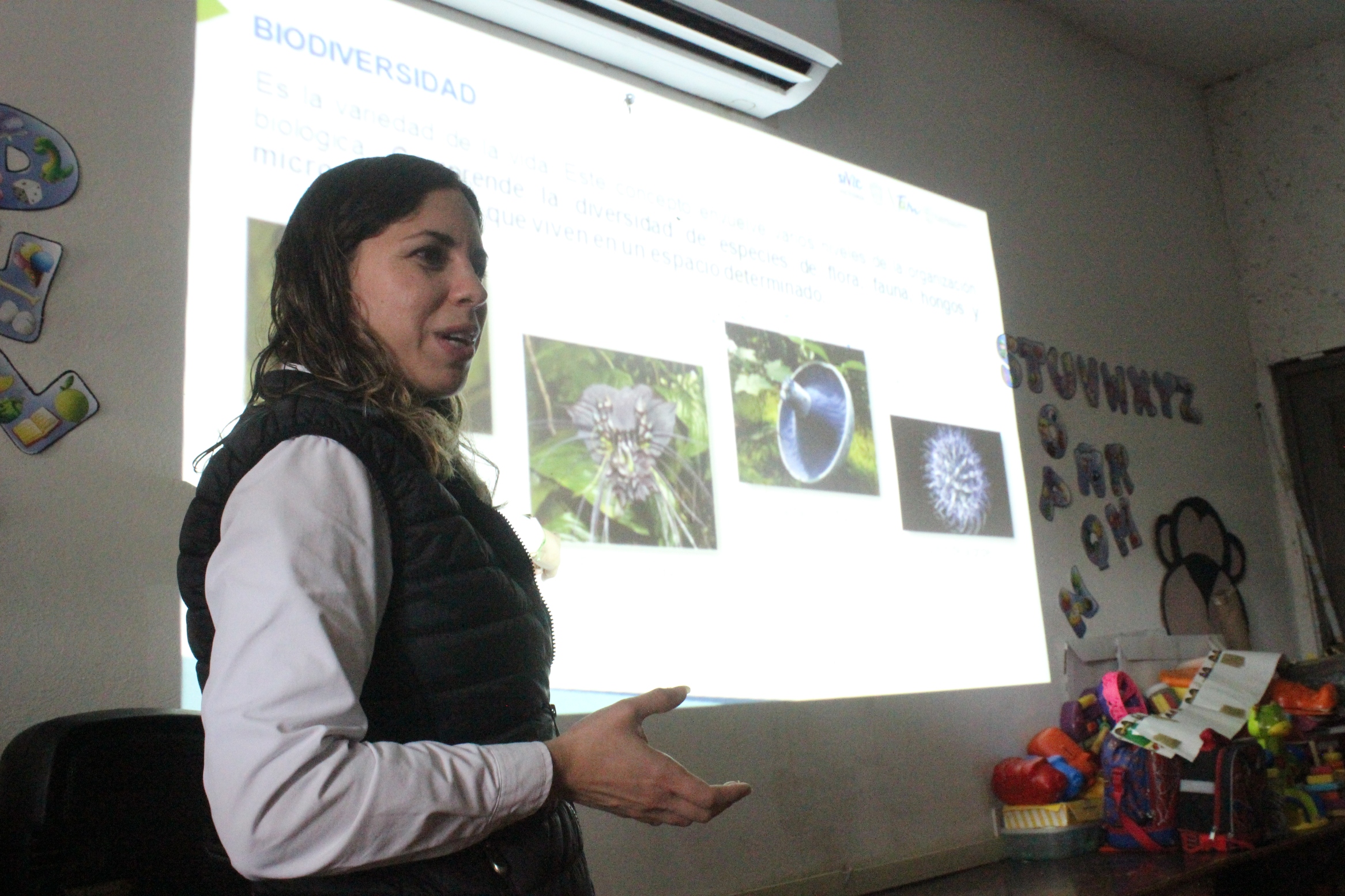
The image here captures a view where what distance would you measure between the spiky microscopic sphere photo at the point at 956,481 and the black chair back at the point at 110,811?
6.02ft

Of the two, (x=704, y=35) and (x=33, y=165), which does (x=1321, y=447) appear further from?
(x=33, y=165)

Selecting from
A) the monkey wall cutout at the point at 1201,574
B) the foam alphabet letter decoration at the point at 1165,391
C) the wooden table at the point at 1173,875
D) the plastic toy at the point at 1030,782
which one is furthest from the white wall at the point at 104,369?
the foam alphabet letter decoration at the point at 1165,391

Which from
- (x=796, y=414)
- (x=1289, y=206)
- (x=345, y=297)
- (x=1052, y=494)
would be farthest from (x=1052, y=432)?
(x=345, y=297)

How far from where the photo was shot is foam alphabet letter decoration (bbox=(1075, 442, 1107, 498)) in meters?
3.15

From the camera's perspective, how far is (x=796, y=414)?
2.36m

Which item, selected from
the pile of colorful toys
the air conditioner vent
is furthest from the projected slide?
the pile of colorful toys

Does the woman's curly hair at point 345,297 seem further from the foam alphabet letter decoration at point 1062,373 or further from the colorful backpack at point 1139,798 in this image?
the foam alphabet letter decoration at point 1062,373

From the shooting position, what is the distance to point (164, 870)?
1132 millimetres

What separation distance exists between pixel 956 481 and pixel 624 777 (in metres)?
2.02

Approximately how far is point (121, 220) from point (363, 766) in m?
1.11

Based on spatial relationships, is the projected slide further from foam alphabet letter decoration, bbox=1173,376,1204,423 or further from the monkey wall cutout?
foam alphabet letter decoration, bbox=1173,376,1204,423

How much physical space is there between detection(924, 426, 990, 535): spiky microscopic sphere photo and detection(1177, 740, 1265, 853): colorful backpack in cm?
71

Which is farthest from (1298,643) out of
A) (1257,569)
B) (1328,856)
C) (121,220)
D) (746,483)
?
(121,220)

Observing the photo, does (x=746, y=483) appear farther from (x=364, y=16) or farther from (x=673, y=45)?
(x=364, y=16)
